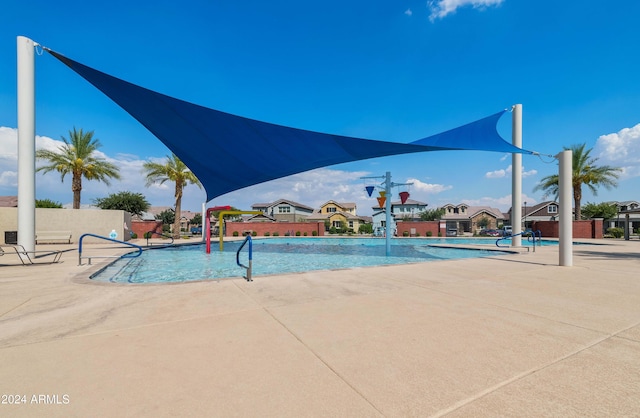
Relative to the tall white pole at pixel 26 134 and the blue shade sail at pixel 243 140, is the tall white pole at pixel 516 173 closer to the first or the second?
the blue shade sail at pixel 243 140

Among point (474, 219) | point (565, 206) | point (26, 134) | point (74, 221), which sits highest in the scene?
point (26, 134)

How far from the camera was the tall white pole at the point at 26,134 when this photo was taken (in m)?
8.54

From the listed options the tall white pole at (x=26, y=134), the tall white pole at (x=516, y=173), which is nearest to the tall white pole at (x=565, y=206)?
the tall white pole at (x=516, y=173)

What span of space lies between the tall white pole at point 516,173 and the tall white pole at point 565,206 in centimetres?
681

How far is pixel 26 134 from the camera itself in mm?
8609

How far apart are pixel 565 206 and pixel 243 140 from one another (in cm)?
960

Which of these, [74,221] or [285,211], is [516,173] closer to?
[74,221]

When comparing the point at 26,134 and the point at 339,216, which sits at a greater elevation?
the point at 26,134

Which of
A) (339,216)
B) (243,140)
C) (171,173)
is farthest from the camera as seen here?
(339,216)

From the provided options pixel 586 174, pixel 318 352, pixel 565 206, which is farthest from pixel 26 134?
pixel 586 174

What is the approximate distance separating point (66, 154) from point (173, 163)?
7.27 m

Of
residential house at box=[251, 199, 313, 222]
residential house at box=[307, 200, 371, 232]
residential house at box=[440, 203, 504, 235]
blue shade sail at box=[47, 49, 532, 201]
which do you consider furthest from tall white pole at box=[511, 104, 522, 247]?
residential house at box=[251, 199, 313, 222]

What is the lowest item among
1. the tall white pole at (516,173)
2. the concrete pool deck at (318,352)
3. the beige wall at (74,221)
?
the concrete pool deck at (318,352)

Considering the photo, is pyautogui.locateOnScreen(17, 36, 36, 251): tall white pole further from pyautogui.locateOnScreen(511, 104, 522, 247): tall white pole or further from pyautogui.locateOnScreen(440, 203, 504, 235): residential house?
pyautogui.locateOnScreen(440, 203, 504, 235): residential house
